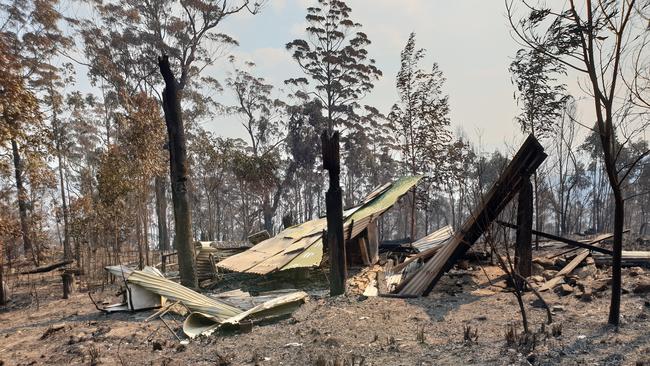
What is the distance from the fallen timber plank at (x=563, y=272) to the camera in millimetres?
7123

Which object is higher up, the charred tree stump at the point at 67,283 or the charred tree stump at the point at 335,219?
the charred tree stump at the point at 335,219

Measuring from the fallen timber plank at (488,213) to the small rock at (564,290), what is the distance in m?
1.55

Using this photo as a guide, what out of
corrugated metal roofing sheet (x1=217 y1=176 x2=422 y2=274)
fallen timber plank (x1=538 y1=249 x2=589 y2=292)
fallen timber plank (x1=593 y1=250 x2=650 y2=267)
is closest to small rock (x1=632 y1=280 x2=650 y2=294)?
fallen timber plank (x1=538 y1=249 x2=589 y2=292)

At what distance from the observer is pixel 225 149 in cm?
1981

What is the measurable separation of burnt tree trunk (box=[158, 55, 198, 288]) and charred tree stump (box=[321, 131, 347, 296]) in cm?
301

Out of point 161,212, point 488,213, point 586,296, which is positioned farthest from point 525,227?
point 161,212

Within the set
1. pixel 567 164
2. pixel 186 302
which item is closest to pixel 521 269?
pixel 186 302

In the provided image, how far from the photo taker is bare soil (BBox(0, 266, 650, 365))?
14.0ft

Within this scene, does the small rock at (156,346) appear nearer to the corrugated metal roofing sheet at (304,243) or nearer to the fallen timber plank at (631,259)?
the corrugated metal roofing sheet at (304,243)

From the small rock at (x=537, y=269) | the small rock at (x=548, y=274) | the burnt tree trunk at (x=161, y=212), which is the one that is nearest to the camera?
the small rock at (x=548, y=274)

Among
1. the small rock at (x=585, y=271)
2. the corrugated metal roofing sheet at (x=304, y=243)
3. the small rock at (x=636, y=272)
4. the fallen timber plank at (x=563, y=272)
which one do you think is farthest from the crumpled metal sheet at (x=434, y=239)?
the small rock at (x=636, y=272)

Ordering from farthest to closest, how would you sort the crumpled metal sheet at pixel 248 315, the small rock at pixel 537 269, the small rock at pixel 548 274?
the small rock at pixel 537 269, the small rock at pixel 548 274, the crumpled metal sheet at pixel 248 315

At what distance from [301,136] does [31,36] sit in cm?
1469

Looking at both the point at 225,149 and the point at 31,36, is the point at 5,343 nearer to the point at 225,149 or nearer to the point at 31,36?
the point at 225,149
